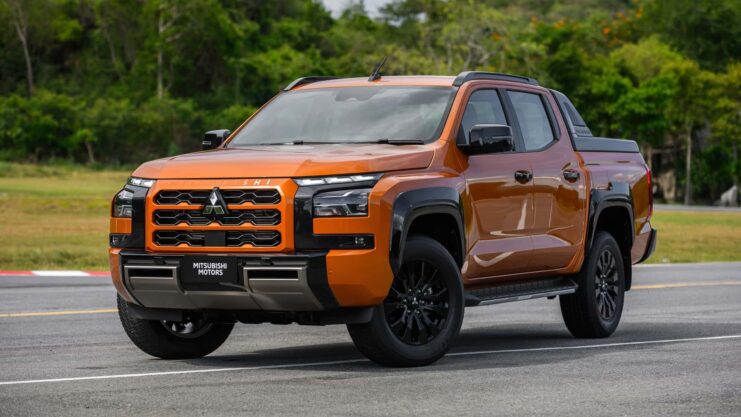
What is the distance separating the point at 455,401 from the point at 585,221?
4.26 metres

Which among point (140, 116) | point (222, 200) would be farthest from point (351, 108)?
point (140, 116)

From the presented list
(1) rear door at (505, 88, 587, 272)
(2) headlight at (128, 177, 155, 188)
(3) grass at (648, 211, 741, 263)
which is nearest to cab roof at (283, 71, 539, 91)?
(1) rear door at (505, 88, 587, 272)

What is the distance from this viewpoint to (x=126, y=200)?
9898 millimetres

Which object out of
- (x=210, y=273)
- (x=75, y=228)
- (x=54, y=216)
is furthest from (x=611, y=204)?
(x=54, y=216)

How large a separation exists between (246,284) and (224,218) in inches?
18.7

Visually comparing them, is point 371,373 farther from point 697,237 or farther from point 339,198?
point 697,237

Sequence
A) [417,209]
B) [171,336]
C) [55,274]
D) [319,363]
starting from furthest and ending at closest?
1. [55,274]
2. [171,336]
3. [319,363]
4. [417,209]

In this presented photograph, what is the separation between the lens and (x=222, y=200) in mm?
9430

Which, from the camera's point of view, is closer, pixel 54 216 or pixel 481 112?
pixel 481 112

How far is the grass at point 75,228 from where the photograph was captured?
25875 mm

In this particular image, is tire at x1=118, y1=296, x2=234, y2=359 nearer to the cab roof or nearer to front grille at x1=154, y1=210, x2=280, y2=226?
front grille at x1=154, y1=210, x2=280, y2=226

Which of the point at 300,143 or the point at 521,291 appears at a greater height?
the point at 300,143

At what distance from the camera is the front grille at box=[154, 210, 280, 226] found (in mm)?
9352

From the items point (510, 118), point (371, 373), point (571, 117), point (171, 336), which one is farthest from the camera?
point (571, 117)
